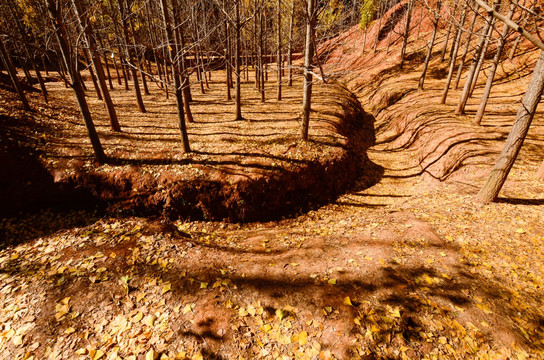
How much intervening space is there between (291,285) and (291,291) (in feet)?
0.49

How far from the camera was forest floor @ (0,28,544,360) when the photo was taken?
3.67 metres

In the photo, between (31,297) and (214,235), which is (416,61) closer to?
(214,235)

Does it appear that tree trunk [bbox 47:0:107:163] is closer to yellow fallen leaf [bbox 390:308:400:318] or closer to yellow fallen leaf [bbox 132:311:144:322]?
yellow fallen leaf [bbox 132:311:144:322]

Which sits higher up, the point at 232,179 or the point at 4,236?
the point at 232,179

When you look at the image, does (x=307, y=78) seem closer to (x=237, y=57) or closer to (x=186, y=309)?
(x=237, y=57)

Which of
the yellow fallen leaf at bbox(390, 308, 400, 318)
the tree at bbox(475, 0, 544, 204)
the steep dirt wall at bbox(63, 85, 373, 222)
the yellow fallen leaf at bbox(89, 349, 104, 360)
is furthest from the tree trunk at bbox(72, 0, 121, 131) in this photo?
the tree at bbox(475, 0, 544, 204)

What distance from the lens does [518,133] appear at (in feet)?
19.2

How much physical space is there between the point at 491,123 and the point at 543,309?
1247 cm

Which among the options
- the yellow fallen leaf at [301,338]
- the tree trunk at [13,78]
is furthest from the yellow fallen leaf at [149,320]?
the tree trunk at [13,78]

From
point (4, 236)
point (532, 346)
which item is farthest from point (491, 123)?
point (4, 236)

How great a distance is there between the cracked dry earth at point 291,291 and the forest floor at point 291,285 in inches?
0.9

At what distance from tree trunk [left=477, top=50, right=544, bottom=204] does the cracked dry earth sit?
→ 51 cm

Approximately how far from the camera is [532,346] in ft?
11.3

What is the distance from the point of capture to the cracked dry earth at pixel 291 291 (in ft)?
12.0
